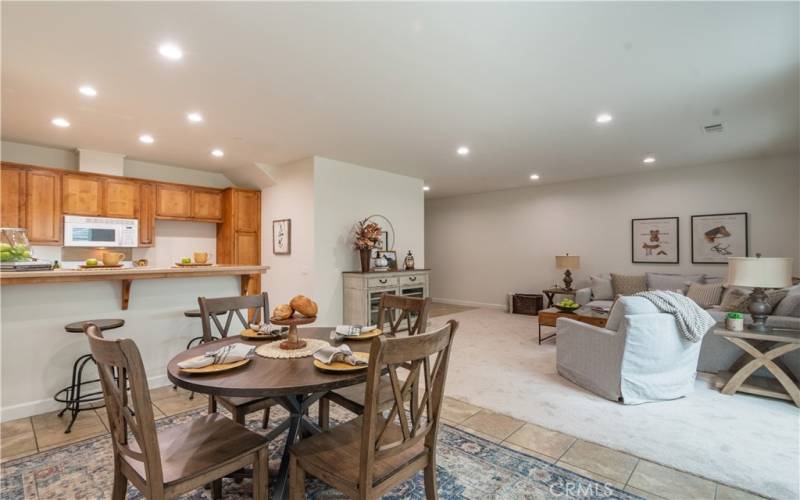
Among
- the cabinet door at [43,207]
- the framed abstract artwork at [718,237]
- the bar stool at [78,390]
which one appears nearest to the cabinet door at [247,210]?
the cabinet door at [43,207]

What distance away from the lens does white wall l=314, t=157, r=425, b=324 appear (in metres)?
5.23

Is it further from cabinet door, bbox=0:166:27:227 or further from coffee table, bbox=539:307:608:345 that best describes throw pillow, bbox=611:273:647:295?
cabinet door, bbox=0:166:27:227

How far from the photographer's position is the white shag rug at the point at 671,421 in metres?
2.21

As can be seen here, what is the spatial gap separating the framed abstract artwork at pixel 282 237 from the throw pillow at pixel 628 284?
5111mm

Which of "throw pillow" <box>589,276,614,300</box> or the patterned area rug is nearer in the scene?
the patterned area rug

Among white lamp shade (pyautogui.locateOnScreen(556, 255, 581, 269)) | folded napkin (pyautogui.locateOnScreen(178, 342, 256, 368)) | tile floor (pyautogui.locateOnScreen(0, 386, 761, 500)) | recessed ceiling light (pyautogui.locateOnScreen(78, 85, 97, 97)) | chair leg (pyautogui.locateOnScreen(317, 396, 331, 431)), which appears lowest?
tile floor (pyautogui.locateOnScreen(0, 386, 761, 500))

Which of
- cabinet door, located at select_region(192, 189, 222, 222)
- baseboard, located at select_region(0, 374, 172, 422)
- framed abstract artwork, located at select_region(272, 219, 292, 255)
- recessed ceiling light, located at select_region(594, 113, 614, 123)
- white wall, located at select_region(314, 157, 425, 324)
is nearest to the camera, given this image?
baseboard, located at select_region(0, 374, 172, 422)

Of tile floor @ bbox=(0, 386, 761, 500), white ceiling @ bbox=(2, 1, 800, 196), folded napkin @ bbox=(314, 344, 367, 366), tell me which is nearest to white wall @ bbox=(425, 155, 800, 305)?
white ceiling @ bbox=(2, 1, 800, 196)

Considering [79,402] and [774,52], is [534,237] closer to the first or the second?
[774,52]

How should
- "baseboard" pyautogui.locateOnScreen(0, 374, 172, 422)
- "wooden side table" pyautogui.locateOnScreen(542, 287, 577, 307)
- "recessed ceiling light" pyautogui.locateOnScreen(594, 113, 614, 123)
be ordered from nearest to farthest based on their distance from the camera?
"baseboard" pyautogui.locateOnScreen(0, 374, 172, 422)
"recessed ceiling light" pyautogui.locateOnScreen(594, 113, 614, 123)
"wooden side table" pyautogui.locateOnScreen(542, 287, 577, 307)

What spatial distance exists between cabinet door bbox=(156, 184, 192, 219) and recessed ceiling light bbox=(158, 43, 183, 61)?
341 centimetres

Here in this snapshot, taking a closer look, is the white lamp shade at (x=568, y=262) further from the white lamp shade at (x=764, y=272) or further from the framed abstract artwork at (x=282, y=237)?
the framed abstract artwork at (x=282, y=237)

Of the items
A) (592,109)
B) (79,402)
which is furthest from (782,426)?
(79,402)

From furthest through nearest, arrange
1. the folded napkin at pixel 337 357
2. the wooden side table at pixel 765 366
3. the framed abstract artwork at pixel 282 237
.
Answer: the framed abstract artwork at pixel 282 237
the wooden side table at pixel 765 366
the folded napkin at pixel 337 357
